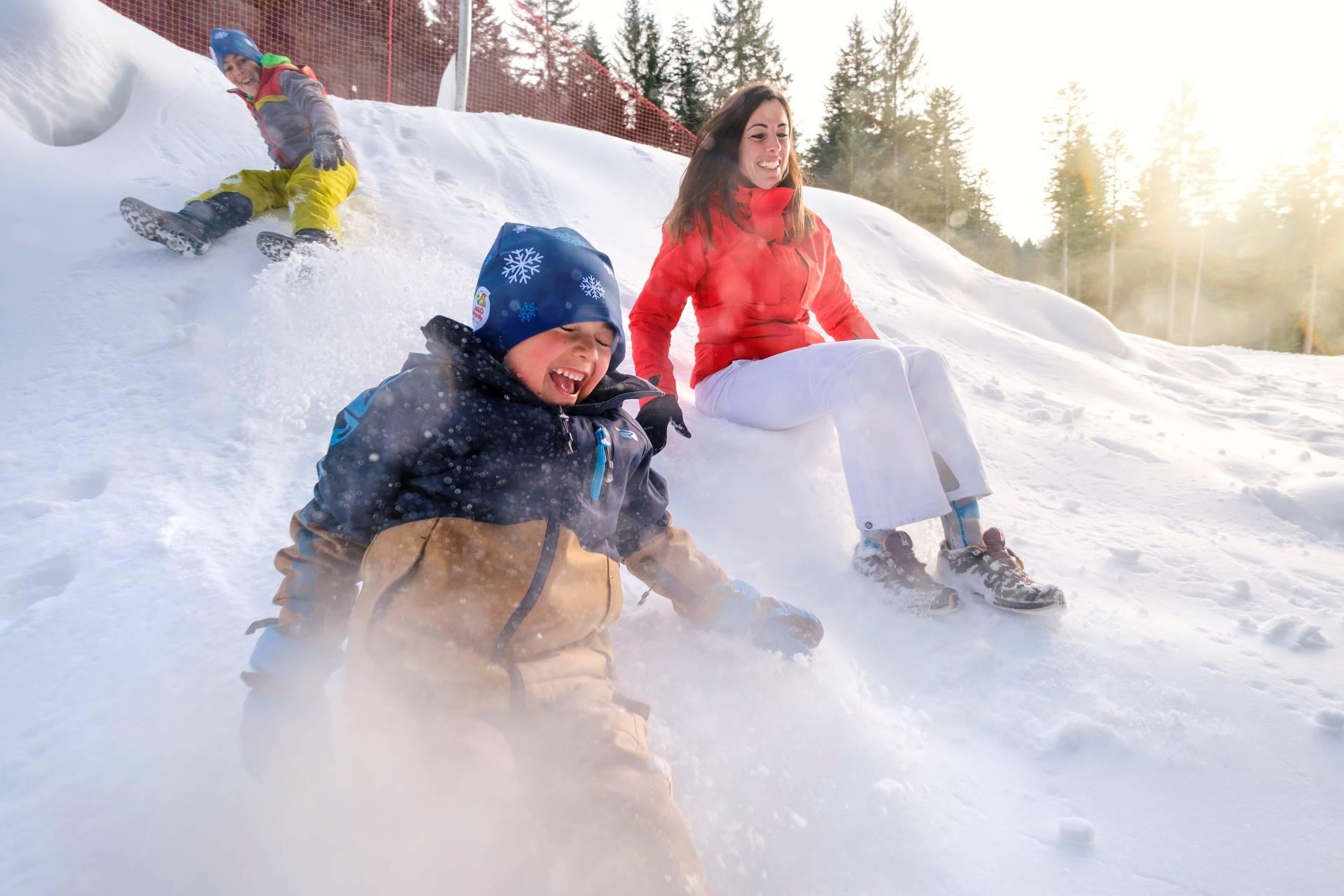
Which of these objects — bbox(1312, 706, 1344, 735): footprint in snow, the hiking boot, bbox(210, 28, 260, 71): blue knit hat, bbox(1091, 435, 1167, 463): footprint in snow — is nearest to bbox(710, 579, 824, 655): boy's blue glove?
bbox(1312, 706, 1344, 735): footprint in snow

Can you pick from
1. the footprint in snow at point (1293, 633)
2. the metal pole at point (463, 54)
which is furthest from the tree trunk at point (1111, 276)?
the footprint in snow at point (1293, 633)

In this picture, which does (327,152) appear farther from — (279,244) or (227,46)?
(227,46)

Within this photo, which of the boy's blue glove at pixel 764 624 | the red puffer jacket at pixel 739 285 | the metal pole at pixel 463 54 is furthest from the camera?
the metal pole at pixel 463 54

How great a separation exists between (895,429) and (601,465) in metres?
0.94

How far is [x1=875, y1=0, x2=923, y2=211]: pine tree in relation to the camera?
77.5 ft

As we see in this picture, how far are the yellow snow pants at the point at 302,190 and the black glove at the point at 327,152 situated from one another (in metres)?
0.02

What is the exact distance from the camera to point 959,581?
199cm

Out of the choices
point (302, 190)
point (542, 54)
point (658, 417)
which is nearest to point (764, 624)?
point (658, 417)

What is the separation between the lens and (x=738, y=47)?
24.2 metres

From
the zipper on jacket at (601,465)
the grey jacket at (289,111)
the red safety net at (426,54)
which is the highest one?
the red safety net at (426,54)

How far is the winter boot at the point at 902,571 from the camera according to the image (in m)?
1.88

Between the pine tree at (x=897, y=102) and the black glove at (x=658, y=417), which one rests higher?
the pine tree at (x=897, y=102)

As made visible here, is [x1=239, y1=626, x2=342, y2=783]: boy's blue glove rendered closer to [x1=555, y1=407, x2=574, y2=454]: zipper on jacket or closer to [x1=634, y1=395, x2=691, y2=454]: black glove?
[x1=555, y1=407, x2=574, y2=454]: zipper on jacket

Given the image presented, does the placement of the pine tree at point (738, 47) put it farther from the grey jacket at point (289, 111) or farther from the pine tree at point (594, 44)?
the grey jacket at point (289, 111)
